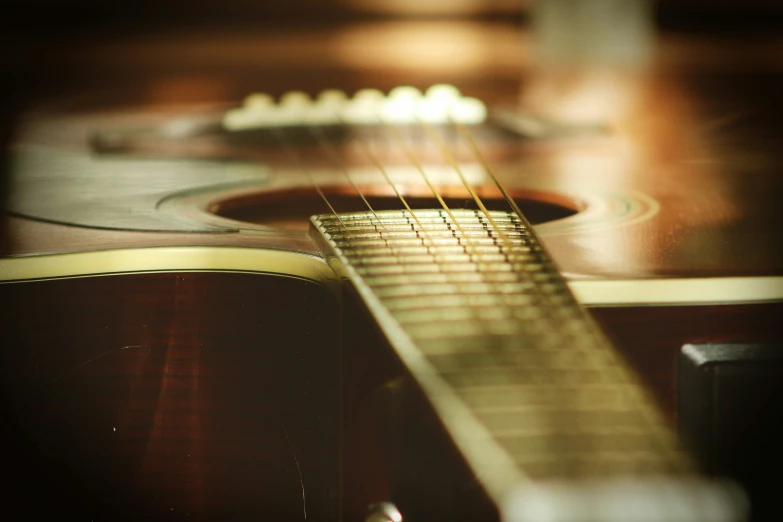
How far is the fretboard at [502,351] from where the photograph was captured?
0.35 m

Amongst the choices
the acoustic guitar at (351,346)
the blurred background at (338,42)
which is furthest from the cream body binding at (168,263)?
the blurred background at (338,42)

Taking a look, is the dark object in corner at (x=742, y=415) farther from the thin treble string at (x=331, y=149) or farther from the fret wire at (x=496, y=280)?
the thin treble string at (x=331, y=149)

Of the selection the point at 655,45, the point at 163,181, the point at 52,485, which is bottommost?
the point at 52,485

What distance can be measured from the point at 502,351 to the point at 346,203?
0.45 m

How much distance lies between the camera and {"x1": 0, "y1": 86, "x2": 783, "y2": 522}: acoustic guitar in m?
0.39

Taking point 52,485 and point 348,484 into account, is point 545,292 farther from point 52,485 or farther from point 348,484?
point 52,485

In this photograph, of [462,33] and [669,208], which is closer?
[669,208]

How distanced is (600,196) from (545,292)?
1.05 feet

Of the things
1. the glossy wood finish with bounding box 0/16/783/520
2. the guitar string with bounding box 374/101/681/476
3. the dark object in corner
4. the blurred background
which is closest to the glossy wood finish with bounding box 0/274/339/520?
the glossy wood finish with bounding box 0/16/783/520

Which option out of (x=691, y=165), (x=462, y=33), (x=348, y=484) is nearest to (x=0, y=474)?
(x=348, y=484)

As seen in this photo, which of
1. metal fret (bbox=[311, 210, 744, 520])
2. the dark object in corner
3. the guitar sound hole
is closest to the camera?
metal fret (bbox=[311, 210, 744, 520])

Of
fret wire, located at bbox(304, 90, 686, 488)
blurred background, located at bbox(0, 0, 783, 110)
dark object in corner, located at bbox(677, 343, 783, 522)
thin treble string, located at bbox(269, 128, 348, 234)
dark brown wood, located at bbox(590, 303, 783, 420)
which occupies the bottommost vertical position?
dark object in corner, located at bbox(677, 343, 783, 522)

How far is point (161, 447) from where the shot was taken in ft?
1.98

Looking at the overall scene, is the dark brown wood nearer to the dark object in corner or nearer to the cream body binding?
the dark object in corner
